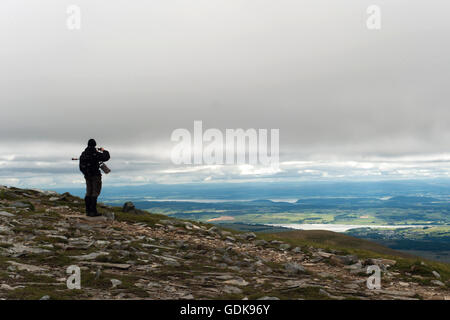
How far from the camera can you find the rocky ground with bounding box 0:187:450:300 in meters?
11.5

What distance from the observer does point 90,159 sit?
76.5 ft

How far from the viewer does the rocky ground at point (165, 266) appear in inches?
451

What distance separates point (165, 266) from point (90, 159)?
1162cm

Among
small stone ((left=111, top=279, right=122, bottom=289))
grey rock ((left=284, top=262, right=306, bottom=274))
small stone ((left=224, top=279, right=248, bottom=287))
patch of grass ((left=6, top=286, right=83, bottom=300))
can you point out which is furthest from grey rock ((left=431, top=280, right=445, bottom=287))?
patch of grass ((left=6, top=286, right=83, bottom=300))

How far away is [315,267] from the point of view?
61.1 ft

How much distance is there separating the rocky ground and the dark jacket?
141 inches

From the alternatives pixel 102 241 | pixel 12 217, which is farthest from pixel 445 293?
pixel 12 217

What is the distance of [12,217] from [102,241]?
807cm

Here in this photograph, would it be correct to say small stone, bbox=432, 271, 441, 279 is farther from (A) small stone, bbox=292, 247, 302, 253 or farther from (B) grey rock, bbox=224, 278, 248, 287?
(B) grey rock, bbox=224, 278, 248, 287

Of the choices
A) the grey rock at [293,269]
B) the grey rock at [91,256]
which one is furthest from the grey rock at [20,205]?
the grey rock at [293,269]

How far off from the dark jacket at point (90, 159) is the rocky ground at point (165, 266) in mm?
3585

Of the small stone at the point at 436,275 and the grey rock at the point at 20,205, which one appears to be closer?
the small stone at the point at 436,275

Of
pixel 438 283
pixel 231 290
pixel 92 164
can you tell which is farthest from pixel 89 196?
pixel 438 283

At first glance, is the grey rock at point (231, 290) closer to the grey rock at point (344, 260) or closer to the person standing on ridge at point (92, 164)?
the grey rock at point (344, 260)
